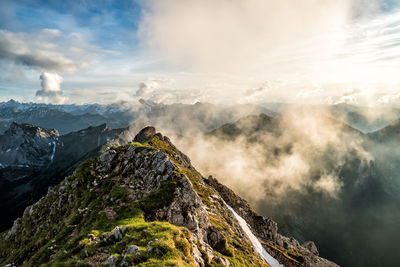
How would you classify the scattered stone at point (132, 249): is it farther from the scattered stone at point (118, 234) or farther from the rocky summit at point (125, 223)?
the scattered stone at point (118, 234)

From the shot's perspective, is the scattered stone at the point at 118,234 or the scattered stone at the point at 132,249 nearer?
the scattered stone at the point at 132,249

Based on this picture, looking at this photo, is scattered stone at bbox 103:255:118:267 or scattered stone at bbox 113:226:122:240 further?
scattered stone at bbox 113:226:122:240

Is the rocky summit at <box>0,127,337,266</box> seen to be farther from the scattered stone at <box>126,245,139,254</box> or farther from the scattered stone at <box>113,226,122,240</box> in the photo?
the scattered stone at <box>113,226,122,240</box>

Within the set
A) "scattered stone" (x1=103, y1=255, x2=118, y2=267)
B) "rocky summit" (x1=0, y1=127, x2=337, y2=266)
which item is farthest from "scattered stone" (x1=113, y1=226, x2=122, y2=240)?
"scattered stone" (x1=103, y1=255, x2=118, y2=267)

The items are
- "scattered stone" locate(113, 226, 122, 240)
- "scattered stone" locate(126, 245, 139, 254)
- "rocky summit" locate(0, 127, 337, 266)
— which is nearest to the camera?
"scattered stone" locate(126, 245, 139, 254)

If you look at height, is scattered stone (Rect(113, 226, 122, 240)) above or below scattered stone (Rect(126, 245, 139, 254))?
below

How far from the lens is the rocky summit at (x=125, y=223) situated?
2595 cm

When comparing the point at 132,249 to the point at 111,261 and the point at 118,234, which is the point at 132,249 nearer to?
the point at 111,261

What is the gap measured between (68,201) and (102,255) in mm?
42324

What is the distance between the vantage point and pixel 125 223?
3616 cm

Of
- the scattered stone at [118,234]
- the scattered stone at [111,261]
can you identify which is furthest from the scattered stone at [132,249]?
the scattered stone at [118,234]

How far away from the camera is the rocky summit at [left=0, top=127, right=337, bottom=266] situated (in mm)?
25948

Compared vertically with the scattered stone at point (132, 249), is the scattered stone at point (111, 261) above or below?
below

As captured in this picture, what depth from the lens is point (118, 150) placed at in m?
79.4
